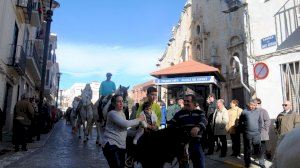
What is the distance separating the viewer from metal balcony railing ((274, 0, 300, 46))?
11375 millimetres

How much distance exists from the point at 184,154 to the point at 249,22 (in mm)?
9848

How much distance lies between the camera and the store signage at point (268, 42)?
478 inches

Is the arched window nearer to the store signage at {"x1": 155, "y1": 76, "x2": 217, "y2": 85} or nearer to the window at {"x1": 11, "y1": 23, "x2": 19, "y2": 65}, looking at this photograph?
the store signage at {"x1": 155, "y1": 76, "x2": 217, "y2": 85}

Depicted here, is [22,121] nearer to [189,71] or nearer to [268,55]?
[268,55]

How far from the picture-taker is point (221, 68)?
32125mm

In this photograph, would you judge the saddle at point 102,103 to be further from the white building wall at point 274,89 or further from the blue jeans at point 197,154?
the white building wall at point 274,89

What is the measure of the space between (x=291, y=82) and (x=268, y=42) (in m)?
1.84

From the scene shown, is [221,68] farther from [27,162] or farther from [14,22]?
[27,162]

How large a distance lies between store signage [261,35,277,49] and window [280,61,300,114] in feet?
3.21

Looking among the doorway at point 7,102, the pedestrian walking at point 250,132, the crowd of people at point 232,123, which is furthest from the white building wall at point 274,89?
the doorway at point 7,102

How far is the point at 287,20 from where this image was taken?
1159 centimetres

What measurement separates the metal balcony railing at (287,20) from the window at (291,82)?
38.3 inches

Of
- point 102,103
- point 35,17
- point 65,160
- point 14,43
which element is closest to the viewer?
point 65,160

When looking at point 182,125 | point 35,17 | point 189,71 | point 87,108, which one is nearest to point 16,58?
point 35,17
